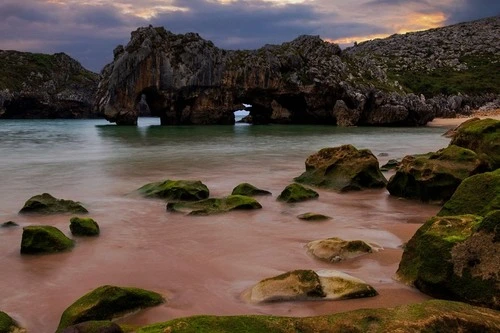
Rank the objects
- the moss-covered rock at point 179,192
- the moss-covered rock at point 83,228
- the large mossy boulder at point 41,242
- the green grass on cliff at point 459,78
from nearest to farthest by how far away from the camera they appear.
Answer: the large mossy boulder at point 41,242
the moss-covered rock at point 83,228
the moss-covered rock at point 179,192
the green grass on cliff at point 459,78

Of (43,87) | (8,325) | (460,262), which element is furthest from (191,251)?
(43,87)

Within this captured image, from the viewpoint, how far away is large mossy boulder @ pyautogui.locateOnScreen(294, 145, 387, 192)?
1320cm

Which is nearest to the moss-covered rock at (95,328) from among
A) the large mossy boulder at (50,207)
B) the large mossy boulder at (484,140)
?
the large mossy boulder at (50,207)

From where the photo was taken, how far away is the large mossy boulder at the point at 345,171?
520 inches

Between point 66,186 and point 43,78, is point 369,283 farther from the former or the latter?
point 43,78

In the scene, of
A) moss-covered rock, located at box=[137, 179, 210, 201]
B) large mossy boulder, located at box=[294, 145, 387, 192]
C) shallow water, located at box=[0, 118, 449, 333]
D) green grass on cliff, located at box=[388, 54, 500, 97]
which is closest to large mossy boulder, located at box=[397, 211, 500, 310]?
shallow water, located at box=[0, 118, 449, 333]

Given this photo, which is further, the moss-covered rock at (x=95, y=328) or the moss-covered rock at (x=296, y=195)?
the moss-covered rock at (x=296, y=195)

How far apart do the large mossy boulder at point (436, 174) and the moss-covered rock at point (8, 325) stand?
29.6 ft

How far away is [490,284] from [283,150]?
22695mm

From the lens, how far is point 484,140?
13758 millimetres

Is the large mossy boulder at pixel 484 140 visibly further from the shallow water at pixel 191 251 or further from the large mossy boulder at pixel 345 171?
the shallow water at pixel 191 251

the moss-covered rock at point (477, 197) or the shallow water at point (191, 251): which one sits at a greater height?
the moss-covered rock at point (477, 197)

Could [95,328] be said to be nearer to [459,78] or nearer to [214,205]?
[214,205]

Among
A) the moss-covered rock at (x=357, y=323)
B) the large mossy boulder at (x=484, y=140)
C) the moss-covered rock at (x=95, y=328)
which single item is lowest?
the moss-covered rock at (x=95, y=328)
